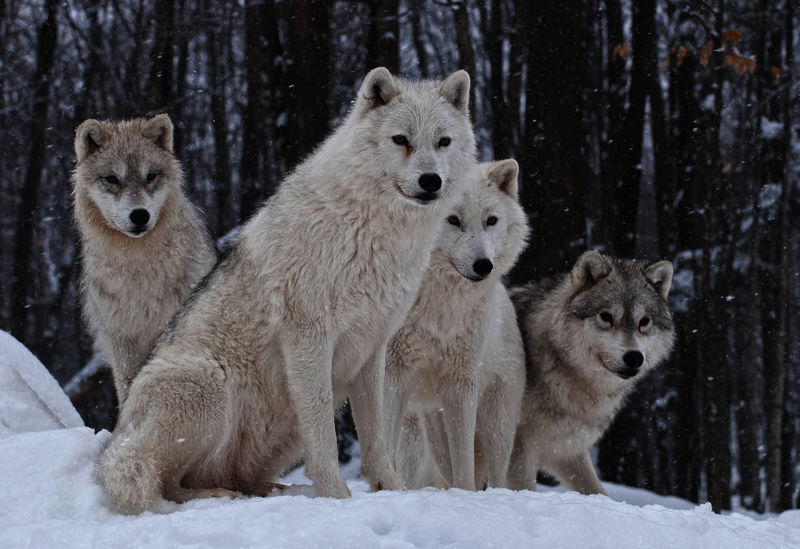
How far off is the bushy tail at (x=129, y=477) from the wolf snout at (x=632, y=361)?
3.54 metres

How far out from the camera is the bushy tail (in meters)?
4.09

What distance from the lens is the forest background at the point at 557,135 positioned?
33.4 ft

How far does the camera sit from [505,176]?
20.5ft

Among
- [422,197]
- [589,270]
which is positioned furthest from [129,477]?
[589,270]

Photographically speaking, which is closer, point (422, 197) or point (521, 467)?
point (422, 197)

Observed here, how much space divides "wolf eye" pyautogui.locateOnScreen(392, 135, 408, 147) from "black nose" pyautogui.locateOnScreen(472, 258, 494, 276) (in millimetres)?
1165

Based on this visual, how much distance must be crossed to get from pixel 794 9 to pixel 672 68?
6.19 feet

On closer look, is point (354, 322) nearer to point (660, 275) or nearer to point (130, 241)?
point (130, 241)

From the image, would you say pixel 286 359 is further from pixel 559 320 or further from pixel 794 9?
pixel 794 9

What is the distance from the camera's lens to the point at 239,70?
16156 mm

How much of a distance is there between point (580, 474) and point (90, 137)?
4632mm

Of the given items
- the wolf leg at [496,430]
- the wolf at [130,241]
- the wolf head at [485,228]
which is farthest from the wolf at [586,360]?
the wolf at [130,241]

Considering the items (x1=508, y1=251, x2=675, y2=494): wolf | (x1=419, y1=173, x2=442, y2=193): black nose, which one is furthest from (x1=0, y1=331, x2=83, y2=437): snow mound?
(x1=508, y1=251, x2=675, y2=494): wolf

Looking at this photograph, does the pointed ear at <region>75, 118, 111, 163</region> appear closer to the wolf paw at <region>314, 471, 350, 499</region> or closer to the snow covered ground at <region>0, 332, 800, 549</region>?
the snow covered ground at <region>0, 332, 800, 549</region>
